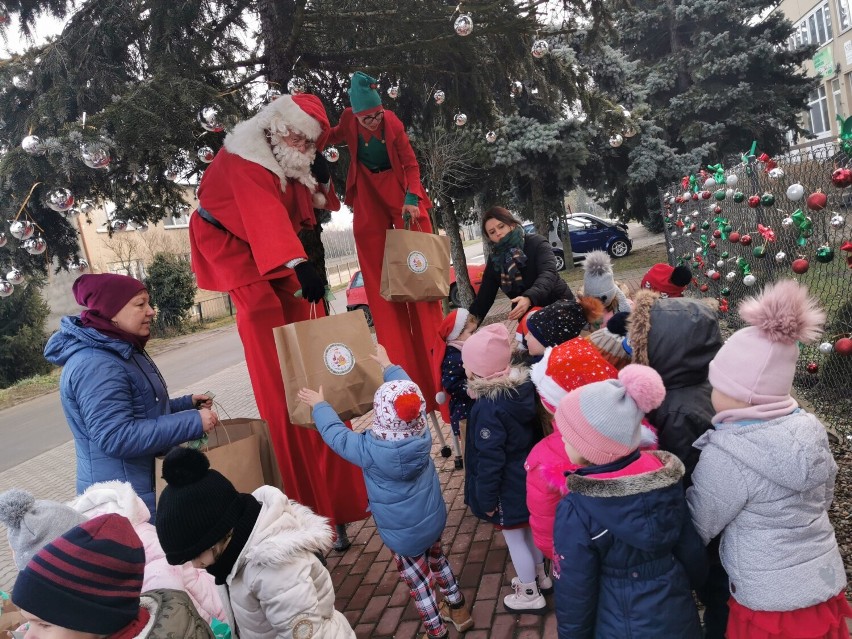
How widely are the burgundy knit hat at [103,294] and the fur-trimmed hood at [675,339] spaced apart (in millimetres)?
2199

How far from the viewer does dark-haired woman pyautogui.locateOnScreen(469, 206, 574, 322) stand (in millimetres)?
3869

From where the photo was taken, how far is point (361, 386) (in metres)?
3.00

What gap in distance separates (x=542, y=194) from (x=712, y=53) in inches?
232

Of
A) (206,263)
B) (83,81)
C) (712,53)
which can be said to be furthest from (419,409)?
(712,53)

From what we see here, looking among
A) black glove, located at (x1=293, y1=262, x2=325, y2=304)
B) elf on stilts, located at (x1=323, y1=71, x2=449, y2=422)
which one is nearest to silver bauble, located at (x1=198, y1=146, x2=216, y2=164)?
elf on stilts, located at (x1=323, y1=71, x2=449, y2=422)

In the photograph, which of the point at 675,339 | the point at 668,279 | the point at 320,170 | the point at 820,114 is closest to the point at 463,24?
the point at 320,170

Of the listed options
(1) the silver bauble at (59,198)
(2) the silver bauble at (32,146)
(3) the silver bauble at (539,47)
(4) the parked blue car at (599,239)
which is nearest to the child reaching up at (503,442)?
(1) the silver bauble at (59,198)

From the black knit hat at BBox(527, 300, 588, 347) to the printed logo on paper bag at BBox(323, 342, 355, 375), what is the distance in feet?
2.95

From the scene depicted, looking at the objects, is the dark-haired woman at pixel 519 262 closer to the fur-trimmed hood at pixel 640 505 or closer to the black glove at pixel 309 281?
the black glove at pixel 309 281

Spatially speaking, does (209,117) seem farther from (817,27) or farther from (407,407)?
(817,27)

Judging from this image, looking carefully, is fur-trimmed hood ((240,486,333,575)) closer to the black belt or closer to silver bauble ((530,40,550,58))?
the black belt

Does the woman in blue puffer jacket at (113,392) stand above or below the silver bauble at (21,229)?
below

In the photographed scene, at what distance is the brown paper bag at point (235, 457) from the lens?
270 cm

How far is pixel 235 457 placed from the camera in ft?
9.11
